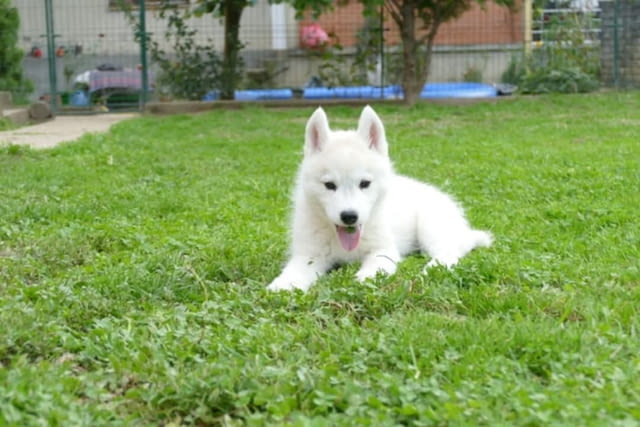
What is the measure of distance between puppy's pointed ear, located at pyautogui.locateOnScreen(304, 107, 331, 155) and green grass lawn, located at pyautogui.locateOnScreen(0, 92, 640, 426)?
62 cm

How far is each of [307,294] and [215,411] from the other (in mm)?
1039

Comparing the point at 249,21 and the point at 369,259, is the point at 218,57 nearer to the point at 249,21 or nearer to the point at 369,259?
the point at 249,21

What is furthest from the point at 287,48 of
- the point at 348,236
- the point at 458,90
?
the point at 348,236

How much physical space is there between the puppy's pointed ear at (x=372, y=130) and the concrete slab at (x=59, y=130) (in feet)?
19.3

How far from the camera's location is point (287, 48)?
1703 centimetres

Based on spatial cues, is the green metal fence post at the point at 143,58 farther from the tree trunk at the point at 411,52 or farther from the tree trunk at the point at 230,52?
the tree trunk at the point at 411,52

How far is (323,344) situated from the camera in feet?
9.02

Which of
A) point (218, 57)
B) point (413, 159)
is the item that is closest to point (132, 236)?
point (413, 159)

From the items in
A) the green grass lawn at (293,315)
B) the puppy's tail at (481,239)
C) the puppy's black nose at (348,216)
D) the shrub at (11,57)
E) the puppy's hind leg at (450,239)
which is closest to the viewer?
the green grass lawn at (293,315)

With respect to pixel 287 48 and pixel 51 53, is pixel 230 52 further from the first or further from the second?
pixel 51 53

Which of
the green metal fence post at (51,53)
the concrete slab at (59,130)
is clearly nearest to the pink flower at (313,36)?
the concrete slab at (59,130)

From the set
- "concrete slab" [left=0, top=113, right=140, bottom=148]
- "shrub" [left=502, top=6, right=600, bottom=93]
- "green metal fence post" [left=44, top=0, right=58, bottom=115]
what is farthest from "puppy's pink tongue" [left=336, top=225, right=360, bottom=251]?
"shrub" [left=502, top=6, right=600, bottom=93]

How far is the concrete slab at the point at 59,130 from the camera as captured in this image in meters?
10.1

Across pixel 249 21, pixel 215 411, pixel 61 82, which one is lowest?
pixel 215 411
